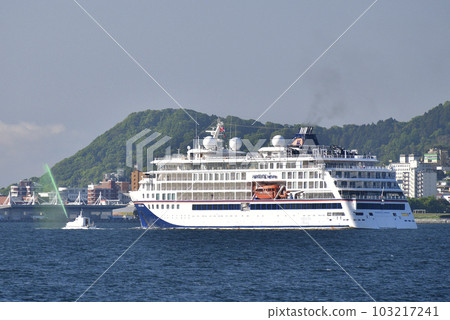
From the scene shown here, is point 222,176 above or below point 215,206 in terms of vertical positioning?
above

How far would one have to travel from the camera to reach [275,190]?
335ft

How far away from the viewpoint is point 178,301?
4162 centimetres

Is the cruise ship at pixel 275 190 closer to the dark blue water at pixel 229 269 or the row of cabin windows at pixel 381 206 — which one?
the row of cabin windows at pixel 381 206

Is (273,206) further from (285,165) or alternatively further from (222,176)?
(222,176)

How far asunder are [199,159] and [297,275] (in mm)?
57093

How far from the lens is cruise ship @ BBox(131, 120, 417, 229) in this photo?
97250 millimetres

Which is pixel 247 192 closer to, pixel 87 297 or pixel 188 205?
pixel 188 205

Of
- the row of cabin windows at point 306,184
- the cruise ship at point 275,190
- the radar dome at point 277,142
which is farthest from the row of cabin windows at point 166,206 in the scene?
the radar dome at point 277,142

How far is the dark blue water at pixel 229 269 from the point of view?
4438 cm

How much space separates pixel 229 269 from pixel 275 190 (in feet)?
155

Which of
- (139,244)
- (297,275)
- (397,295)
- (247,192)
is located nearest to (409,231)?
(247,192)
